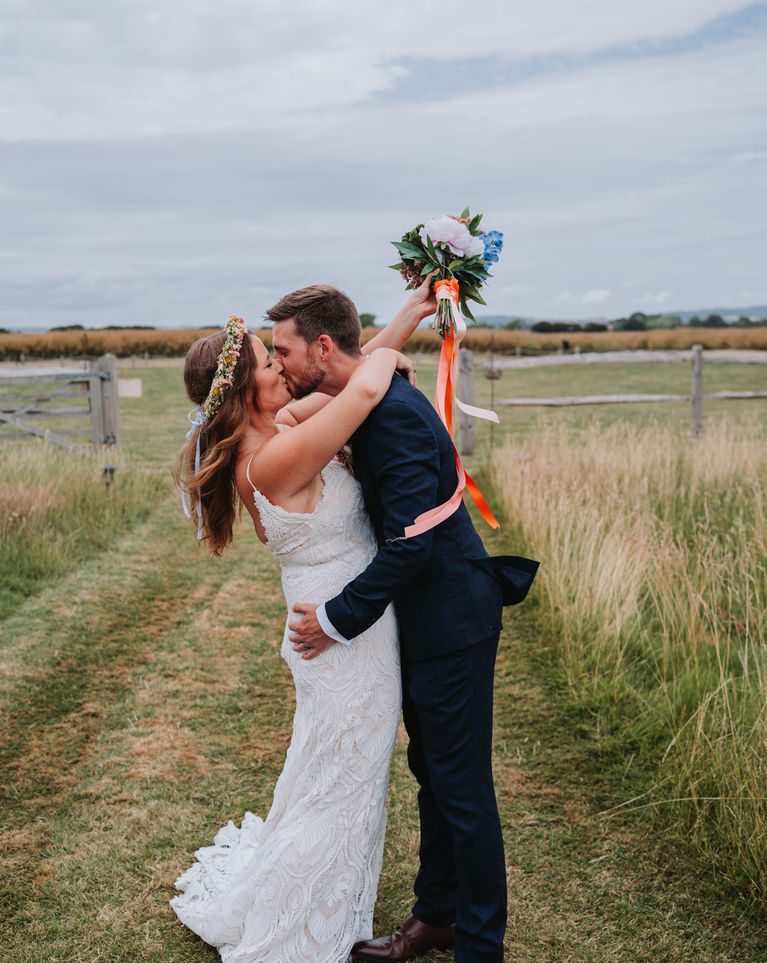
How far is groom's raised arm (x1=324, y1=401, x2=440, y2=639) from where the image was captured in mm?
2850

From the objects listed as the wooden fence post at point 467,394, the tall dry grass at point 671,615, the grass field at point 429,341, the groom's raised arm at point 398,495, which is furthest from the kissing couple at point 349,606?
the grass field at point 429,341

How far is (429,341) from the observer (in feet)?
161

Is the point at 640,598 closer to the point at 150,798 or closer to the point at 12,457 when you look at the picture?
the point at 150,798

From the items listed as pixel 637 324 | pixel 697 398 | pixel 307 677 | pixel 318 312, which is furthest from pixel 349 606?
pixel 637 324

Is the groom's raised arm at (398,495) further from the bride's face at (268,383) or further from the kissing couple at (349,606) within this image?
the bride's face at (268,383)

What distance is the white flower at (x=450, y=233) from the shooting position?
3.24m

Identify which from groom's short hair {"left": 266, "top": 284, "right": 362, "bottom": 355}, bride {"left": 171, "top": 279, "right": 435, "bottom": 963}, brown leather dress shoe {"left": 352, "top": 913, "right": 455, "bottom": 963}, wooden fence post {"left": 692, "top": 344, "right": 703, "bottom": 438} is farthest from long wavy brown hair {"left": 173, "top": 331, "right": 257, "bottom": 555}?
wooden fence post {"left": 692, "top": 344, "right": 703, "bottom": 438}

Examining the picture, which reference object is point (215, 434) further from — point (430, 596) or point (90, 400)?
point (90, 400)

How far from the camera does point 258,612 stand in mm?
7809

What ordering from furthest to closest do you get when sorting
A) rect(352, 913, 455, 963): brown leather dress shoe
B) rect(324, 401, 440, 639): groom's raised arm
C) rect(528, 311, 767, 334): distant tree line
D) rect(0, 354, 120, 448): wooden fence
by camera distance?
rect(528, 311, 767, 334): distant tree line → rect(0, 354, 120, 448): wooden fence → rect(352, 913, 455, 963): brown leather dress shoe → rect(324, 401, 440, 639): groom's raised arm

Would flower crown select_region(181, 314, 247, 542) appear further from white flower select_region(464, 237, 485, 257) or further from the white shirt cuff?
white flower select_region(464, 237, 485, 257)

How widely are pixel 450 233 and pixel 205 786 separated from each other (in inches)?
Result: 121

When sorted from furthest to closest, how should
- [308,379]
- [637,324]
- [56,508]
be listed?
[637,324], [56,508], [308,379]

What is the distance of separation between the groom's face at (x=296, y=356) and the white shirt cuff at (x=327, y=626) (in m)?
0.71
